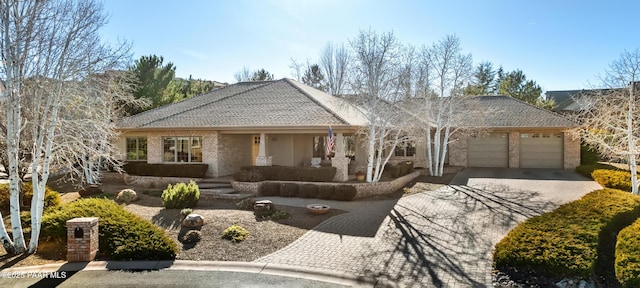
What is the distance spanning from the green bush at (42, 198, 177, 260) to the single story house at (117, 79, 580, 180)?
825 centimetres

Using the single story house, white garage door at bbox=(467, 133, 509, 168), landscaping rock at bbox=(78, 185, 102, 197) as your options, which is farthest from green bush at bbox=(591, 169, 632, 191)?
landscaping rock at bbox=(78, 185, 102, 197)

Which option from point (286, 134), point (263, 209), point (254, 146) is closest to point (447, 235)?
point (263, 209)

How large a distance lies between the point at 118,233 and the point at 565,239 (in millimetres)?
9125

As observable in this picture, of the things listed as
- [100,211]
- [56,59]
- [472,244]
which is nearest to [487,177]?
[472,244]

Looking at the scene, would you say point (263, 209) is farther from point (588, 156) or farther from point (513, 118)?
point (588, 156)

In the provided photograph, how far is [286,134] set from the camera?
20641mm

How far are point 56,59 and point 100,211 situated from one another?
3659 millimetres

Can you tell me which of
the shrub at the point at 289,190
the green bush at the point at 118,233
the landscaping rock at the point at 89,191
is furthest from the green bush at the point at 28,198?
the shrub at the point at 289,190

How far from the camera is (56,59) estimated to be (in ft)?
28.1

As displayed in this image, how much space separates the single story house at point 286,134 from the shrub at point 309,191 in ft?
7.45

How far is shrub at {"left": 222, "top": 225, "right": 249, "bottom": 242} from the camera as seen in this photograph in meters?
9.33

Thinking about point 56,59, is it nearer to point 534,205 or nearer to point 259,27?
point 259,27

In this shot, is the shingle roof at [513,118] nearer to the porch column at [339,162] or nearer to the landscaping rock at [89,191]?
the porch column at [339,162]

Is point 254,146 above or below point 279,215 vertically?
above
